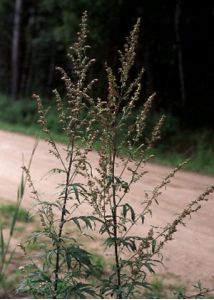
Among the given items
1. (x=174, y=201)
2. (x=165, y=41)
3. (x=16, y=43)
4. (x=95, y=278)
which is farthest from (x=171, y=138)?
(x=16, y=43)

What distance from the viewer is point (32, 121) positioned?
20547mm

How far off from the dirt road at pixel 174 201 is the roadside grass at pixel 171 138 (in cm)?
103

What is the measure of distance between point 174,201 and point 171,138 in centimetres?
780

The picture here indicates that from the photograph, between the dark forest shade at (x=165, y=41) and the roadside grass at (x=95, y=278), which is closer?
the roadside grass at (x=95, y=278)

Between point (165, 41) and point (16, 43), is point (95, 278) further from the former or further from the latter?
point (16, 43)

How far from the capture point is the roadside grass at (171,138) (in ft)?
45.9

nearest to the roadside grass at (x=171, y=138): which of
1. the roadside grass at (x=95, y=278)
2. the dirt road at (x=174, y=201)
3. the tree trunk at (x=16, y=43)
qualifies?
the dirt road at (x=174, y=201)

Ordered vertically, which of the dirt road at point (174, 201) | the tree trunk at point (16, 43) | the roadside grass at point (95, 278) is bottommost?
the roadside grass at point (95, 278)

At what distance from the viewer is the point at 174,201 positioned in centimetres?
922

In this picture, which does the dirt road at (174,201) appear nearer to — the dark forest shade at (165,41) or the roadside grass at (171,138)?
the roadside grass at (171,138)

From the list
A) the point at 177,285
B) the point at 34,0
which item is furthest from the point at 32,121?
the point at 177,285

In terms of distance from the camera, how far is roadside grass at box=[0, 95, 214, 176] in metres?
14.0

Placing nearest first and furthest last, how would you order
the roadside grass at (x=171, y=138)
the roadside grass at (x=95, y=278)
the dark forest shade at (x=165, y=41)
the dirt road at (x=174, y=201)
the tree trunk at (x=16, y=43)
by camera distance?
1. the roadside grass at (x=95, y=278)
2. the dirt road at (x=174, y=201)
3. the roadside grass at (x=171, y=138)
4. the dark forest shade at (x=165, y=41)
5. the tree trunk at (x=16, y=43)

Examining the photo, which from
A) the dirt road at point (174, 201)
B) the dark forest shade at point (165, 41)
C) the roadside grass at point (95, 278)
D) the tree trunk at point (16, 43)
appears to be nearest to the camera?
the roadside grass at point (95, 278)
